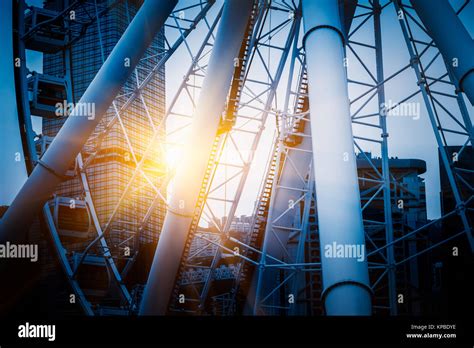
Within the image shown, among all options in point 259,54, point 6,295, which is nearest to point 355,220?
point 6,295

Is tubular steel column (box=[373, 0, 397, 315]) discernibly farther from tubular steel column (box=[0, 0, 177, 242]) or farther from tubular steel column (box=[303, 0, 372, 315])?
tubular steel column (box=[303, 0, 372, 315])

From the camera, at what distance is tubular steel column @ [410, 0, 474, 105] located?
37.3 feet

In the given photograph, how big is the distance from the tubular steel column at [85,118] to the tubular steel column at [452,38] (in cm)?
586

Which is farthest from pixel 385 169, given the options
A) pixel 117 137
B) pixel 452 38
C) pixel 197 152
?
pixel 117 137

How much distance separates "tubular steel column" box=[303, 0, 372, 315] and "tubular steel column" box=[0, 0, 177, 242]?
229 inches

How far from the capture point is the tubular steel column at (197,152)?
50.4 feet

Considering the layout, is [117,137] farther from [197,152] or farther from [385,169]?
[197,152]

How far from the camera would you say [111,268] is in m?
24.7

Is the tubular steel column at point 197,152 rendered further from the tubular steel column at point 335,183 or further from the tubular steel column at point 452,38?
the tubular steel column at point 335,183

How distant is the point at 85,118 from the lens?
14.7m

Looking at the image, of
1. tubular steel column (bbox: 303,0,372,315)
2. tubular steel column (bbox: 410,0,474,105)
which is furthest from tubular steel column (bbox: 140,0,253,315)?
tubular steel column (bbox: 303,0,372,315)

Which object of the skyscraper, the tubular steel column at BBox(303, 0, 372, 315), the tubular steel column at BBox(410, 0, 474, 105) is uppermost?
the skyscraper

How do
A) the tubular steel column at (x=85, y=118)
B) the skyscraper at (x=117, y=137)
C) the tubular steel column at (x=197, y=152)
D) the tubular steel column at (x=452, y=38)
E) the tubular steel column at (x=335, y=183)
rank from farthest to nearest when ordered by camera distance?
the skyscraper at (x=117, y=137) → the tubular steel column at (x=197, y=152) → the tubular steel column at (x=85, y=118) → the tubular steel column at (x=452, y=38) → the tubular steel column at (x=335, y=183)

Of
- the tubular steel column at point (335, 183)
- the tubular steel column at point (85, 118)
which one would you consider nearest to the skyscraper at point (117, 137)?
the tubular steel column at point (85, 118)
